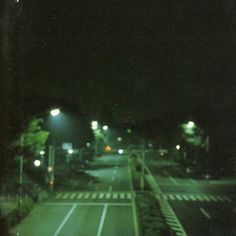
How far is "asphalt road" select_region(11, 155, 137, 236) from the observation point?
78.7ft

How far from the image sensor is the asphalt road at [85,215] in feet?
78.7

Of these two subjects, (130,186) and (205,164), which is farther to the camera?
(205,164)

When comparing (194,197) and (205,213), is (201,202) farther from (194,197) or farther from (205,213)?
(205,213)

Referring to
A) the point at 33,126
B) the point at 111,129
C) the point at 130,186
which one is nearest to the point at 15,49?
the point at 33,126

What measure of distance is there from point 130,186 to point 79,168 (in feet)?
72.6

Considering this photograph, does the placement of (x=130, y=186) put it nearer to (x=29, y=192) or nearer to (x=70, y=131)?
(x=29, y=192)

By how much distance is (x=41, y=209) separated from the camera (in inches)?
1337

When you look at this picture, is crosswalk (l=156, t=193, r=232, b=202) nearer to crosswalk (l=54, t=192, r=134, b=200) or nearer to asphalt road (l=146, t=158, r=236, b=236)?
asphalt road (l=146, t=158, r=236, b=236)

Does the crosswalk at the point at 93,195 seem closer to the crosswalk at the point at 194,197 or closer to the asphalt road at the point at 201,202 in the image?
the crosswalk at the point at 194,197

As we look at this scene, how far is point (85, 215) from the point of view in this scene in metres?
30.6

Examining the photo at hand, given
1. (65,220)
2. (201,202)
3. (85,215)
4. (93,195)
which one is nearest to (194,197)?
(201,202)

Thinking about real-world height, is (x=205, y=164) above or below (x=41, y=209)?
above

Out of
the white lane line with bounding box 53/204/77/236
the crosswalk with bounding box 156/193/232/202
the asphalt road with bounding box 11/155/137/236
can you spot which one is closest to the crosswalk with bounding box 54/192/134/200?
the asphalt road with bounding box 11/155/137/236

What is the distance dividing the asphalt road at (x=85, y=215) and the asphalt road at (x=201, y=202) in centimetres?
282
